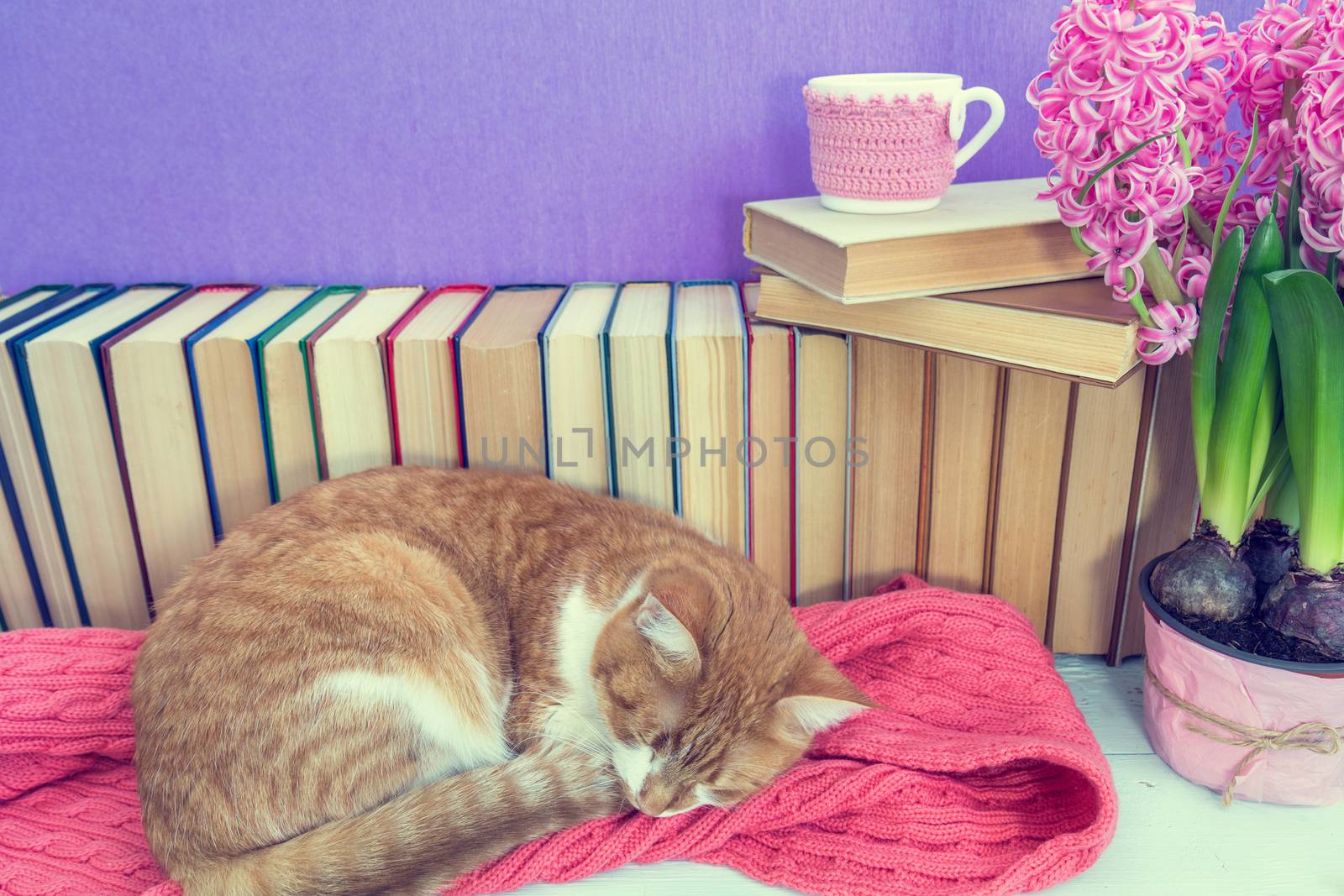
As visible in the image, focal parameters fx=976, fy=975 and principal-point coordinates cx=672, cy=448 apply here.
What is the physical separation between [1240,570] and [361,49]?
3.60 ft

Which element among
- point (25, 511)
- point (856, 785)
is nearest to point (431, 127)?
point (25, 511)

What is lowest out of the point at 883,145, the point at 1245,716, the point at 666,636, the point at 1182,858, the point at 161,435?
the point at 1182,858

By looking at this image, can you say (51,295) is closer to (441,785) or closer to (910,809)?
(441,785)

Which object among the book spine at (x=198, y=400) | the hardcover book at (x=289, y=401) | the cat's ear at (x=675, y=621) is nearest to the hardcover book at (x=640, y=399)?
the cat's ear at (x=675, y=621)

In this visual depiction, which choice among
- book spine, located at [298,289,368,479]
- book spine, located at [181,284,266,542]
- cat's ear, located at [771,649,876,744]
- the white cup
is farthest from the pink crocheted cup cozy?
book spine, located at [181,284,266,542]

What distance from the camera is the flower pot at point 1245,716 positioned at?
89 cm

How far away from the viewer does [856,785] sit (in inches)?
38.0

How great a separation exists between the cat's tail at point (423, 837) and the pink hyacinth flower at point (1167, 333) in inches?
25.7

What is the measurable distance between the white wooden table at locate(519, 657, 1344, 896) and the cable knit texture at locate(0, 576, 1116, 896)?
2 centimetres

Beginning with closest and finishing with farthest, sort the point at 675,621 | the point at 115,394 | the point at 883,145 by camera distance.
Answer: the point at 675,621 < the point at 883,145 < the point at 115,394

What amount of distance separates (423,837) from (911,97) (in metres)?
0.80

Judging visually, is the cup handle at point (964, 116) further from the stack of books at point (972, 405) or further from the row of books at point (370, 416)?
the row of books at point (370, 416)

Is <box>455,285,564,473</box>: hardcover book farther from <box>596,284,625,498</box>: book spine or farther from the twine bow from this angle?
the twine bow

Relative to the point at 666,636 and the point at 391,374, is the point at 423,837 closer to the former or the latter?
the point at 666,636
